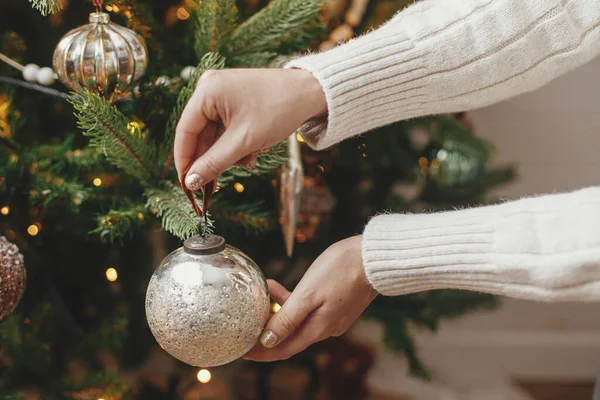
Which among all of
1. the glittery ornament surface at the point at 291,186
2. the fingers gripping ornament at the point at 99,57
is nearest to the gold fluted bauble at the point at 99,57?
the fingers gripping ornament at the point at 99,57

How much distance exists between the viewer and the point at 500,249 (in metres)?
0.62

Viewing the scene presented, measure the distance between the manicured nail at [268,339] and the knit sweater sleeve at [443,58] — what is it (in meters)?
0.19

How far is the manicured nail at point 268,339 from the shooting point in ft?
2.06

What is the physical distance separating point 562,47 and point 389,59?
0.67ft

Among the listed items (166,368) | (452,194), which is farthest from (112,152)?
(166,368)

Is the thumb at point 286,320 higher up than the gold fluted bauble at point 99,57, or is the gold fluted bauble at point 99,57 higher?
the gold fluted bauble at point 99,57

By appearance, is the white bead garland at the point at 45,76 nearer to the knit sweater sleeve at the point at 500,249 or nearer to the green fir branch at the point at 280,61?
the green fir branch at the point at 280,61

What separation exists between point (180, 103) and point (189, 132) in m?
0.13

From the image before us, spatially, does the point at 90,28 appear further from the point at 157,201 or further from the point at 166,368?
the point at 166,368

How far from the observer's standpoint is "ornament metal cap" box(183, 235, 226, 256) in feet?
1.86

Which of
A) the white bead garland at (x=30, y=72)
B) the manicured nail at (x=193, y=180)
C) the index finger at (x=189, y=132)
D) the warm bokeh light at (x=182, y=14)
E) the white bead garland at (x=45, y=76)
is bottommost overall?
the manicured nail at (x=193, y=180)

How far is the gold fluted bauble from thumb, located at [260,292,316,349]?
0.95ft

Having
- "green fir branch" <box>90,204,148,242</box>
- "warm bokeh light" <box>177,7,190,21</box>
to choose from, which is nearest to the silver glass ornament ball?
"green fir branch" <box>90,204,148,242</box>

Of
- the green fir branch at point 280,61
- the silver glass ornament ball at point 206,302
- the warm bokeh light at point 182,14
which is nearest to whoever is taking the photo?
the silver glass ornament ball at point 206,302
